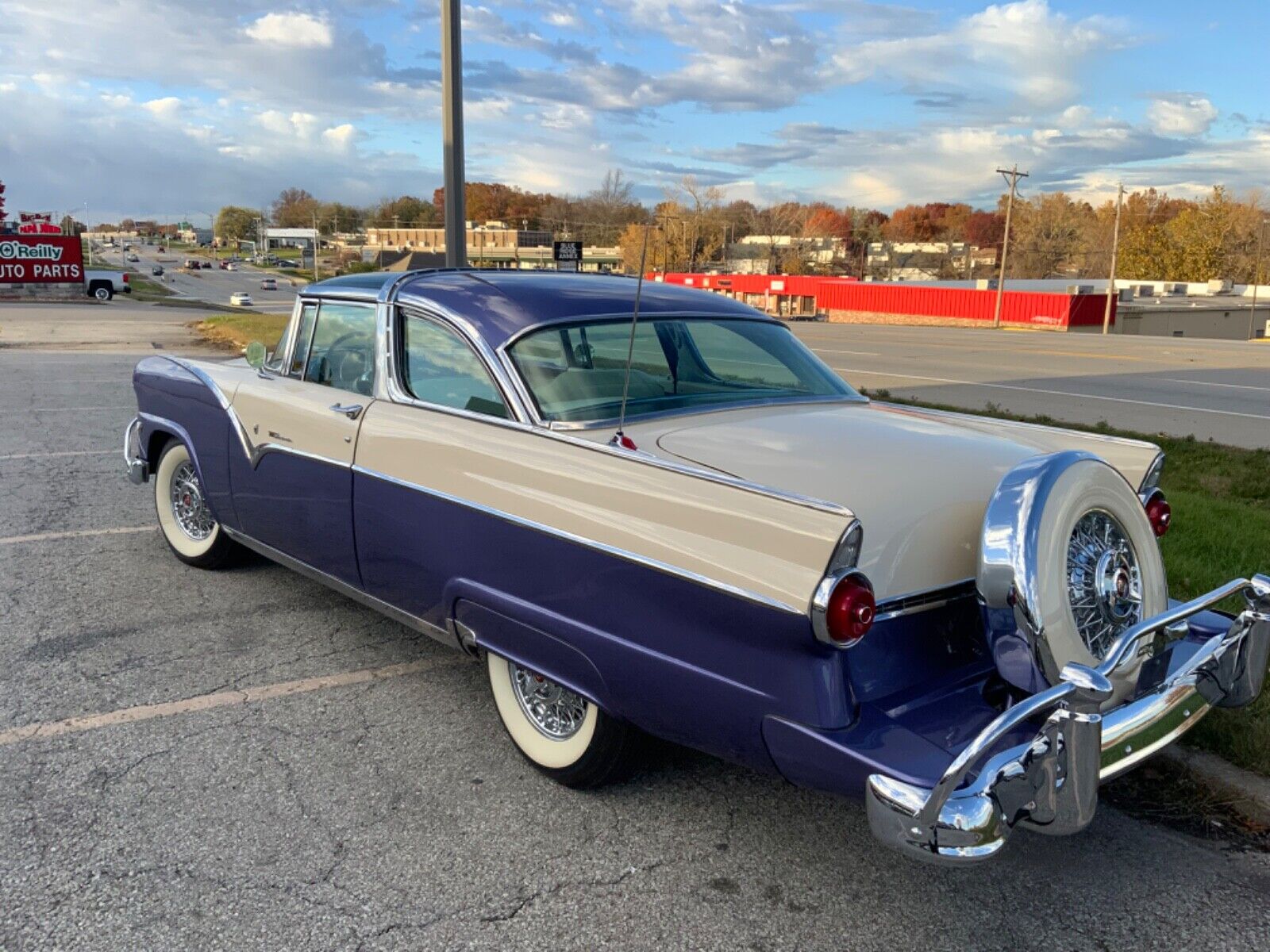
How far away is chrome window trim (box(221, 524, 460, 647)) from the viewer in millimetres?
3582

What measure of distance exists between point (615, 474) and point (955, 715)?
109 centimetres

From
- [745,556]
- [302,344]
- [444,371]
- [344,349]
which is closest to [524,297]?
[444,371]

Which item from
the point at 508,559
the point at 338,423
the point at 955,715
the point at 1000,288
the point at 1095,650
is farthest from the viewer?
the point at 1000,288

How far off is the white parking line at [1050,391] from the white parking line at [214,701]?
37.5ft

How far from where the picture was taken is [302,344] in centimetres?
466

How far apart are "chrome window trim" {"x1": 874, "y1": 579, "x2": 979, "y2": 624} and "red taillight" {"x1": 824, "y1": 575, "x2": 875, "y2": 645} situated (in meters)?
0.12

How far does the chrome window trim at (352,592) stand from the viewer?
11.8 ft

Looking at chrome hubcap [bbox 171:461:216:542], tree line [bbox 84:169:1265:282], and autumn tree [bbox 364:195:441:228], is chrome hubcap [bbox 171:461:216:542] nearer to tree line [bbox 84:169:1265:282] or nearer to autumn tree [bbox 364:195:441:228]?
tree line [bbox 84:169:1265:282]

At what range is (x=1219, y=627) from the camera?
318cm

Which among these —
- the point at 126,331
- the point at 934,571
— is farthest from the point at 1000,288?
the point at 934,571

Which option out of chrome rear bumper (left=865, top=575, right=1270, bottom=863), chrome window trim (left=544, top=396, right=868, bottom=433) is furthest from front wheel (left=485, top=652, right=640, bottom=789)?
chrome rear bumper (left=865, top=575, right=1270, bottom=863)

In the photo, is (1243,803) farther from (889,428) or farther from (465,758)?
(465,758)

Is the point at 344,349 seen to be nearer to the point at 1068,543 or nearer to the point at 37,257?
the point at 1068,543

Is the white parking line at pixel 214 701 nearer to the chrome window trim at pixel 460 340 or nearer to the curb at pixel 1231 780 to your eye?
the chrome window trim at pixel 460 340
